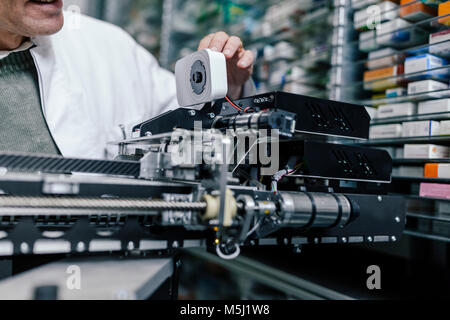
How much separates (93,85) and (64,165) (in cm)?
95

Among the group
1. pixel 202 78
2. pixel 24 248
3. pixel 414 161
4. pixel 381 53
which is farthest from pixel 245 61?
pixel 24 248

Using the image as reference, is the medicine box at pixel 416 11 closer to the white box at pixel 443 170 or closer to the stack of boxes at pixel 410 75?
the stack of boxes at pixel 410 75

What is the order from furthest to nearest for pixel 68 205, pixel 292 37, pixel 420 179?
pixel 292 37, pixel 420 179, pixel 68 205

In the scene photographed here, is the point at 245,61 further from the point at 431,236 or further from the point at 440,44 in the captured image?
the point at 431,236

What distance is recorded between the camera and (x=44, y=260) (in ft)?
2.11

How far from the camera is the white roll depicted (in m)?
0.83

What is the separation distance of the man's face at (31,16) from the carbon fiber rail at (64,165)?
65 centimetres

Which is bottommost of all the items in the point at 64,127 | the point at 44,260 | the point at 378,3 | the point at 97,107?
the point at 44,260

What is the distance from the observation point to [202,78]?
0.86 m

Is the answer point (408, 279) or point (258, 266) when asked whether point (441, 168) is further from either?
point (258, 266)

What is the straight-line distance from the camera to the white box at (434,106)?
107 centimetres

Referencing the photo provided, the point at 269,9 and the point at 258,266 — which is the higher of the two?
the point at 269,9
